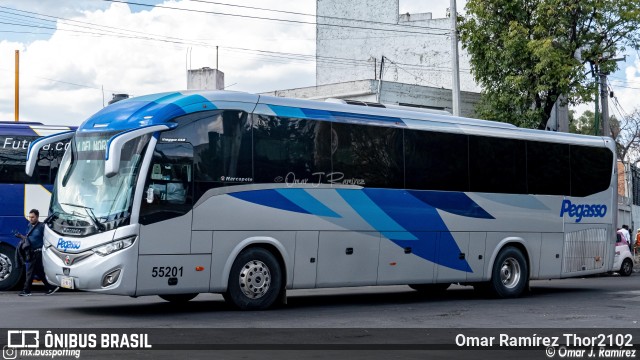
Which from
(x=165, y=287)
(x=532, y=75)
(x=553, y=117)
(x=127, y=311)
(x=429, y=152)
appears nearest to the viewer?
(x=165, y=287)

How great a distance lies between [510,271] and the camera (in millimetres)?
19297

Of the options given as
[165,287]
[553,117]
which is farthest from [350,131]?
[553,117]

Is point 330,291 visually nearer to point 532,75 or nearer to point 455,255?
point 455,255

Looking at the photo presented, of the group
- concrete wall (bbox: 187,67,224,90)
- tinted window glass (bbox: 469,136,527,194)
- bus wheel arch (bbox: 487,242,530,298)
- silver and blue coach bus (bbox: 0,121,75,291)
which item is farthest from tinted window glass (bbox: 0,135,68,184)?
concrete wall (bbox: 187,67,224,90)

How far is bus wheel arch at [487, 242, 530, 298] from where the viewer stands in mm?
18905

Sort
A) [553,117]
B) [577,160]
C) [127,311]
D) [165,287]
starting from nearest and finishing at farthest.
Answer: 1. [165,287]
2. [127,311]
3. [577,160]
4. [553,117]

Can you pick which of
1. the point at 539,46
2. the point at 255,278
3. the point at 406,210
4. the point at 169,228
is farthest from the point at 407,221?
the point at 539,46

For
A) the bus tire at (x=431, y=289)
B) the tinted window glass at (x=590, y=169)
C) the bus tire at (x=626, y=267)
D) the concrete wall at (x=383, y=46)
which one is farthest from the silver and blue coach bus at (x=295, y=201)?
the concrete wall at (x=383, y=46)

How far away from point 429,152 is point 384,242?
2.15 metres

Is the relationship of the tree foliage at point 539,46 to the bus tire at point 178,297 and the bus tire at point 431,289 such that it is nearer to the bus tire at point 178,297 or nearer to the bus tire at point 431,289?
the bus tire at point 431,289

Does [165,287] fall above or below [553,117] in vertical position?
below

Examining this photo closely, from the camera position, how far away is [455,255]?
18.0m

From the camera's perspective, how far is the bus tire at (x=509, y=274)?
1891 centimetres

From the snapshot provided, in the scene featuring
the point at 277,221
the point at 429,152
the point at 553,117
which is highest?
the point at 553,117
